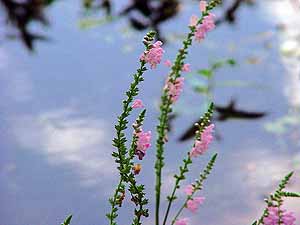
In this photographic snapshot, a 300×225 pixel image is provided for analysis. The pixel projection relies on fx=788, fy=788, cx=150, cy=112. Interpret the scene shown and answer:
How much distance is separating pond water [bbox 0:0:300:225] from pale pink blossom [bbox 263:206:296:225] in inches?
30.3

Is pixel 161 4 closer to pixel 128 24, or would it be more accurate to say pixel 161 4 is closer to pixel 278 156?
pixel 128 24

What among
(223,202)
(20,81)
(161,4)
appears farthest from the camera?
(161,4)

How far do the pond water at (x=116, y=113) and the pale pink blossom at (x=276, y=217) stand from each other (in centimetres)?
77

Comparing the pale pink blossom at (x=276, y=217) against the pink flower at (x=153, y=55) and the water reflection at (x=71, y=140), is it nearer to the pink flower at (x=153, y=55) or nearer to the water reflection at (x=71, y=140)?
the pink flower at (x=153, y=55)

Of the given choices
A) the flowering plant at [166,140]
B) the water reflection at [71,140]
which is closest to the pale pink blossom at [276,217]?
the flowering plant at [166,140]

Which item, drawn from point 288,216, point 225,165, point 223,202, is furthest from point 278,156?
point 288,216

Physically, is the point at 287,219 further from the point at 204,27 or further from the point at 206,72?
the point at 206,72

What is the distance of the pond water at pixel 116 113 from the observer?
1.96 metres

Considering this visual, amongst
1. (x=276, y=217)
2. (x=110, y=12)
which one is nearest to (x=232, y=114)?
(x=110, y=12)

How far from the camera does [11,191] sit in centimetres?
202

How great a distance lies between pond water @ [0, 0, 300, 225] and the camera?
1.96m

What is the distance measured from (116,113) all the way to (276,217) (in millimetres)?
1361

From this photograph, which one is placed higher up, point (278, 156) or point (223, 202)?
point (278, 156)

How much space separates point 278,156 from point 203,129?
1.22 m
